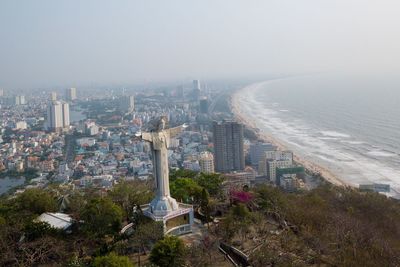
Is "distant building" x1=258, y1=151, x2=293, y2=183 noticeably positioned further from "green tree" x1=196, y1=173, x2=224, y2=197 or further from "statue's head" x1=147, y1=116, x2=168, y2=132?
"statue's head" x1=147, y1=116, x2=168, y2=132

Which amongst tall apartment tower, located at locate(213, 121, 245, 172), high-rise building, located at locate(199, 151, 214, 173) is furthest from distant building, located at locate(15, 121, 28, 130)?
tall apartment tower, located at locate(213, 121, 245, 172)

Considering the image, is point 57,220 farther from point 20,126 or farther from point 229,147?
point 20,126

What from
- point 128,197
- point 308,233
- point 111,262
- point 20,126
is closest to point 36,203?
point 128,197

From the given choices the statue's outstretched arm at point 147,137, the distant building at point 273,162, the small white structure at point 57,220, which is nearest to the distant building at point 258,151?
the distant building at point 273,162

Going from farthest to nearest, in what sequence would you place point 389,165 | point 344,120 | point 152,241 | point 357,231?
point 344,120 < point 389,165 < point 357,231 < point 152,241

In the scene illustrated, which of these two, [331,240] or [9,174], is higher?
[331,240]

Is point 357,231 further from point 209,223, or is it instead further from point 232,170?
point 232,170

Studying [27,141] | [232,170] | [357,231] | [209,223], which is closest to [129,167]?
[232,170]

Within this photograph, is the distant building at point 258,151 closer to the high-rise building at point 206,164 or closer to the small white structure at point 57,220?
the high-rise building at point 206,164
